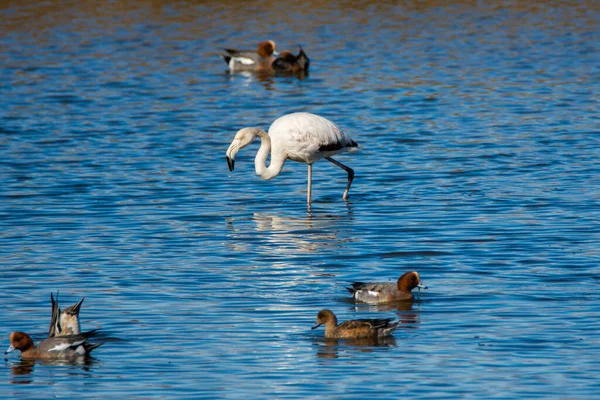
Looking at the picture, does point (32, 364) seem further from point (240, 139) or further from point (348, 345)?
point (240, 139)

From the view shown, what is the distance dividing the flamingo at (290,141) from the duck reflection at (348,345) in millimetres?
6689

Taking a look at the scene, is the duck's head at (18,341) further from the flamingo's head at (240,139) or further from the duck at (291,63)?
the duck at (291,63)

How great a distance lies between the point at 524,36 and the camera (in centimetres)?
3606

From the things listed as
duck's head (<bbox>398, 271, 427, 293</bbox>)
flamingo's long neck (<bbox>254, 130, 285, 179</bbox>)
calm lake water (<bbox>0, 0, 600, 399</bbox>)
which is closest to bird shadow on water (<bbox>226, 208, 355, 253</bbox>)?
calm lake water (<bbox>0, 0, 600, 399</bbox>)

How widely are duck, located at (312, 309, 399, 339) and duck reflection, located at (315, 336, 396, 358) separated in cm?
3

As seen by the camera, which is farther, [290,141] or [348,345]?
[290,141]

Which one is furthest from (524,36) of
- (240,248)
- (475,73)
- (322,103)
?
(240,248)

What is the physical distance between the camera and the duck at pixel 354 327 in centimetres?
1060

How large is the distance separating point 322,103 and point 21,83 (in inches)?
306

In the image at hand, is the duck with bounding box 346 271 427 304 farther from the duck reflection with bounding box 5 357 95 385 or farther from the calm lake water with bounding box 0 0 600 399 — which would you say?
the duck reflection with bounding box 5 357 95 385

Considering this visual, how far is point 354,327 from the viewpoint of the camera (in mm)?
10727

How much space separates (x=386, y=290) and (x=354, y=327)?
117 centimetres

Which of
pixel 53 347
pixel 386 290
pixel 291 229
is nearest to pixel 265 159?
pixel 291 229

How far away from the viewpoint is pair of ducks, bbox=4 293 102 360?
33.7ft
